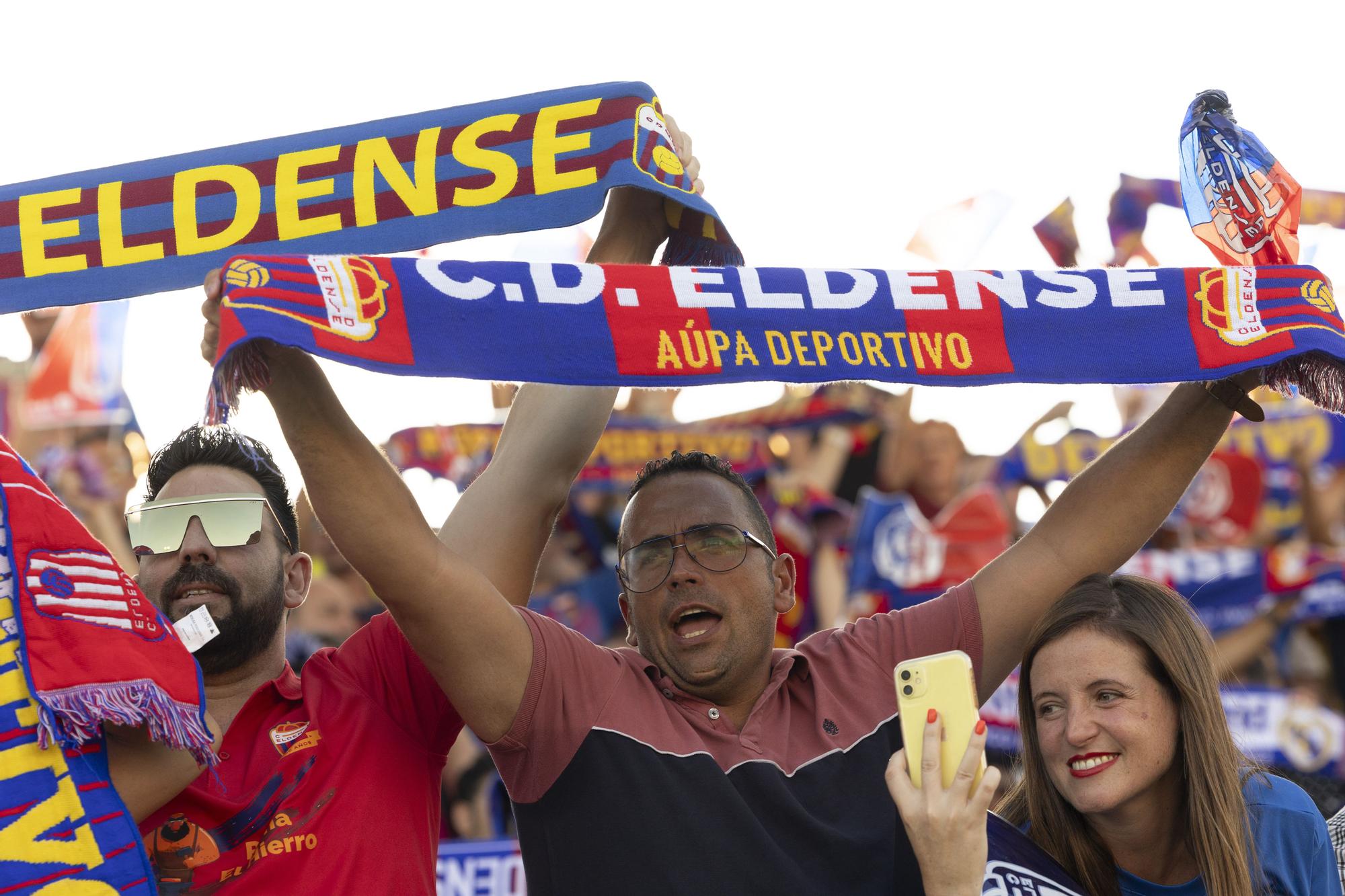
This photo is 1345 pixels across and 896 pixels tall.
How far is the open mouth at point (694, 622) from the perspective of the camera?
2.79 metres

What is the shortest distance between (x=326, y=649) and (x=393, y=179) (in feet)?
3.58

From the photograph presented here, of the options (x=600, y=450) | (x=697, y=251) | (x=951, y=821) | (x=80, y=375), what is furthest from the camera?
(x=600, y=450)

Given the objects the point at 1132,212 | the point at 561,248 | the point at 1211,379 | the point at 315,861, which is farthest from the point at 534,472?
the point at 1132,212

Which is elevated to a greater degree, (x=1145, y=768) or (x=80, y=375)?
(x=80, y=375)

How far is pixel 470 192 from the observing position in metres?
3.21

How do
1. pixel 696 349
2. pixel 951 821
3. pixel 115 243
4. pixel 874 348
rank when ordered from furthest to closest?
pixel 115 243 → pixel 874 348 → pixel 696 349 → pixel 951 821

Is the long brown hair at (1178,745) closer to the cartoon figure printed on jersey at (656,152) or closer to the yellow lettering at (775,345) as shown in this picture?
the yellow lettering at (775,345)

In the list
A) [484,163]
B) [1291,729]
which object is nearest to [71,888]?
[484,163]

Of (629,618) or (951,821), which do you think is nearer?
(951,821)

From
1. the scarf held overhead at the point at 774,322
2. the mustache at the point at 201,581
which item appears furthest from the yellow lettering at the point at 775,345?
the mustache at the point at 201,581

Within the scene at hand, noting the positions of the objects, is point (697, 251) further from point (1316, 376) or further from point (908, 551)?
point (908, 551)

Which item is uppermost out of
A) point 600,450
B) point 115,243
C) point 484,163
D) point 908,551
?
point 600,450

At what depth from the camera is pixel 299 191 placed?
3.17m

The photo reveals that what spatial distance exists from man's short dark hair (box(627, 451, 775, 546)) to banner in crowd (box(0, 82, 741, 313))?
508 mm
